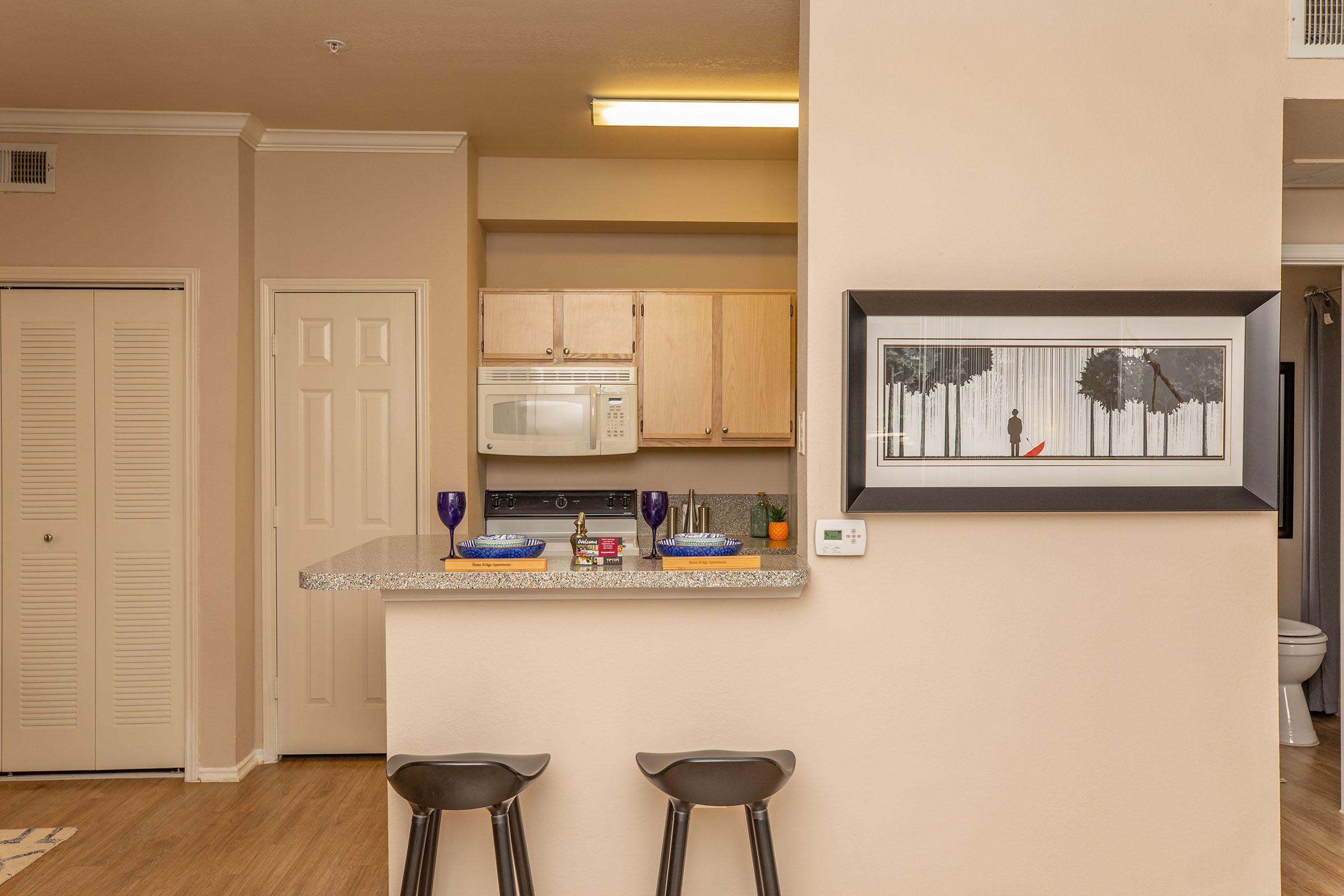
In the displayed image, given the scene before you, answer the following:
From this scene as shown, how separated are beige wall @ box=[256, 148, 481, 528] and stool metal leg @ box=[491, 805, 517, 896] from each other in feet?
6.74

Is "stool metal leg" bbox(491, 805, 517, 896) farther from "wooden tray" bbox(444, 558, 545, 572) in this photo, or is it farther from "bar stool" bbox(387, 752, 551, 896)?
"wooden tray" bbox(444, 558, 545, 572)

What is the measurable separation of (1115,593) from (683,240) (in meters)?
2.85

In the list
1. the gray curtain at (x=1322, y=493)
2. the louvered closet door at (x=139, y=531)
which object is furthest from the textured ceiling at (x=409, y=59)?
the gray curtain at (x=1322, y=493)

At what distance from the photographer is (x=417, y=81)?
3.23 meters

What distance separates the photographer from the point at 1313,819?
3.14 meters

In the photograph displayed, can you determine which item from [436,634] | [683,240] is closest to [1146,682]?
[436,634]

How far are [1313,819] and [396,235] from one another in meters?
4.35

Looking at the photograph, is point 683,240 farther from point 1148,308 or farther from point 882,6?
point 1148,308

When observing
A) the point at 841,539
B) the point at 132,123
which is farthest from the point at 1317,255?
the point at 132,123

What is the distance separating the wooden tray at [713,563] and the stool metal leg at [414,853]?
31.8 inches

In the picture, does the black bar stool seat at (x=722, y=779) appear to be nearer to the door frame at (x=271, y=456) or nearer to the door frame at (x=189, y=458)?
the door frame at (x=271, y=456)

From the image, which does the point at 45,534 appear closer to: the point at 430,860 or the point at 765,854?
the point at 430,860

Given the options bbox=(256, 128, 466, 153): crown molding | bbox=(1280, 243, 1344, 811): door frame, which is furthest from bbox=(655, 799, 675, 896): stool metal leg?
bbox=(256, 128, 466, 153): crown molding

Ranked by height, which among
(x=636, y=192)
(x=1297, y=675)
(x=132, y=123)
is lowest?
(x=1297, y=675)
